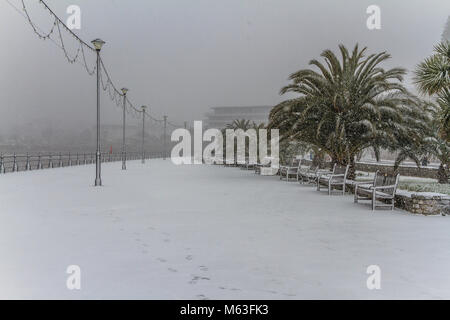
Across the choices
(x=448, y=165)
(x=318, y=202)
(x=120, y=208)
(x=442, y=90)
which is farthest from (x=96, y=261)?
(x=448, y=165)

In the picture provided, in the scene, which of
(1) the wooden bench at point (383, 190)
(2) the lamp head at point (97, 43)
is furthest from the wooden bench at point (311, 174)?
(2) the lamp head at point (97, 43)

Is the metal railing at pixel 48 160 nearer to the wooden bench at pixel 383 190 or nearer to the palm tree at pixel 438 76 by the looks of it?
the wooden bench at pixel 383 190

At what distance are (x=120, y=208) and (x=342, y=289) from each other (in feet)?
23.3

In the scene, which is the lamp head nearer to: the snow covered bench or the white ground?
the white ground

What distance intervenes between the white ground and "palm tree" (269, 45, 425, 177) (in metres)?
6.75

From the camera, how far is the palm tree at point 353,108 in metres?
16.9

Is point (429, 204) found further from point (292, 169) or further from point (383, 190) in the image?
point (292, 169)

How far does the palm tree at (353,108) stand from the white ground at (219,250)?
6755 mm

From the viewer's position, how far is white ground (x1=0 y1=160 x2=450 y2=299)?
4.65 meters

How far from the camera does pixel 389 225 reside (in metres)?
8.52

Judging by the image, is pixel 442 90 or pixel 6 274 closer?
pixel 6 274

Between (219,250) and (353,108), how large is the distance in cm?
1268

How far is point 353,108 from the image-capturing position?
17.4 meters

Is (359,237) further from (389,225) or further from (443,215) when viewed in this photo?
(443,215)
